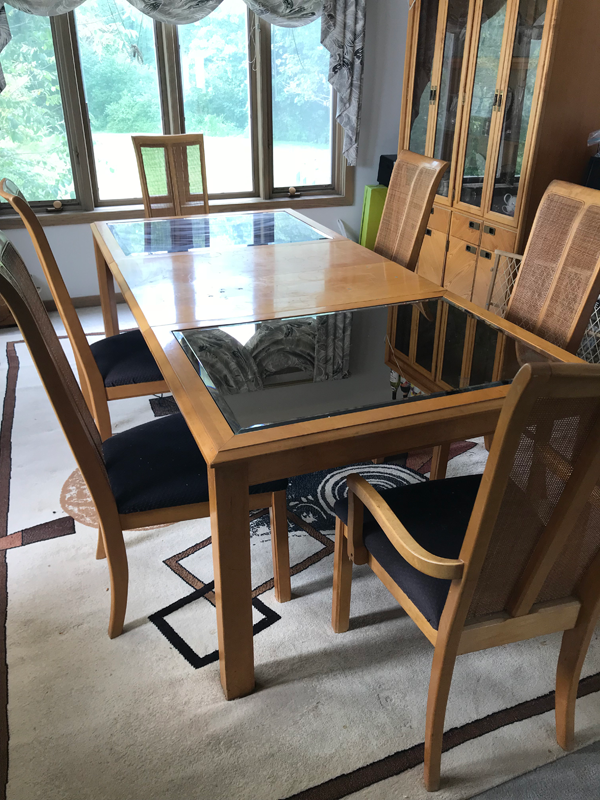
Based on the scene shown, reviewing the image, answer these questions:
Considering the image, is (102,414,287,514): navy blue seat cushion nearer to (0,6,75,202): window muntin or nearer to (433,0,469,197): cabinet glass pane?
(433,0,469,197): cabinet glass pane

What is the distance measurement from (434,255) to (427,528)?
2712 mm

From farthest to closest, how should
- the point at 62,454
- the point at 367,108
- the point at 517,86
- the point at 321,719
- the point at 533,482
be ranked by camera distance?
1. the point at 367,108
2. the point at 517,86
3. the point at 62,454
4. the point at 321,719
5. the point at 533,482

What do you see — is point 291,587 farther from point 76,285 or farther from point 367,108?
point 367,108

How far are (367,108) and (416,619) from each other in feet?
12.6

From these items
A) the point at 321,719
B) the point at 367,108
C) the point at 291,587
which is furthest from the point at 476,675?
the point at 367,108

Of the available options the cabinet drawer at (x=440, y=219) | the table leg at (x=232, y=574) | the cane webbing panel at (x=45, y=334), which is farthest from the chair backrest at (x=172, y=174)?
the table leg at (x=232, y=574)

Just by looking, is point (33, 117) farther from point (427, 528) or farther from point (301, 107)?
point (427, 528)

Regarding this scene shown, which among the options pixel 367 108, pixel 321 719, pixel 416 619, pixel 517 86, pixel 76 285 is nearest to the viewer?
pixel 416 619

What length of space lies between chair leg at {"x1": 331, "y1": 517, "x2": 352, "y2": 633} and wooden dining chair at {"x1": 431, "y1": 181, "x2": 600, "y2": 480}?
47 centimetres

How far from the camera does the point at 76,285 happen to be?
3.85 metres

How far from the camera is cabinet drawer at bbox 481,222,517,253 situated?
3.03m

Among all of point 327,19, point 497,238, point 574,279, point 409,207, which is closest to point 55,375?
point 574,279

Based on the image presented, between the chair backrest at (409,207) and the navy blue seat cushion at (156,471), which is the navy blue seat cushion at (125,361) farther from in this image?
the chair backrest at (409,207)

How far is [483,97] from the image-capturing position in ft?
10.2
